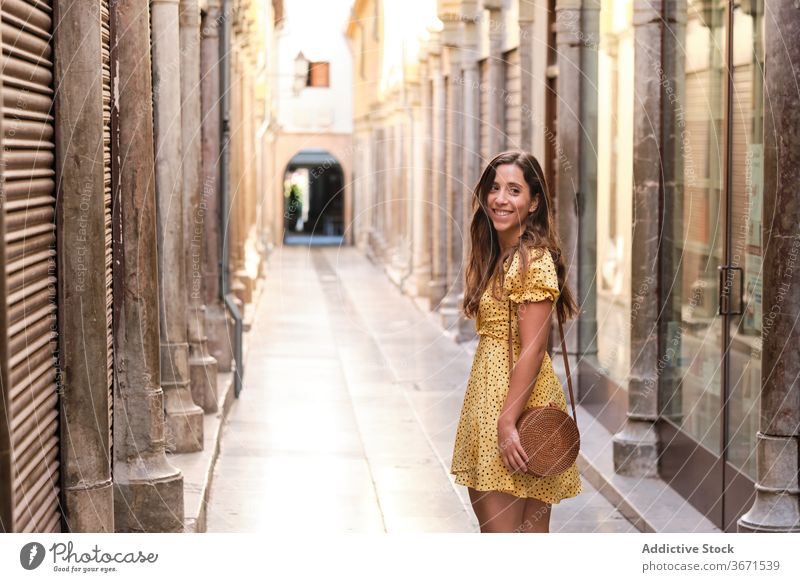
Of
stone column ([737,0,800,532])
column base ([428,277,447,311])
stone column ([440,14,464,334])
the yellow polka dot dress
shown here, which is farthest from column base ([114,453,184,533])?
column base ([428,277,447,311])

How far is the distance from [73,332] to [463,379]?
8.52 meters

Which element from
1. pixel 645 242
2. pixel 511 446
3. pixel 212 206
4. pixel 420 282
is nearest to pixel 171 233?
pixel 645 242

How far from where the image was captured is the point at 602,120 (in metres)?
11.4

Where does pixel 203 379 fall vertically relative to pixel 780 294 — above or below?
below

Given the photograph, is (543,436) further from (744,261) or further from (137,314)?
(744,261)

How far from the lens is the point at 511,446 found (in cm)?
481

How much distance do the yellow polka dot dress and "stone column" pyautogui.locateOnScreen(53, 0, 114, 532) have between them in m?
1.34

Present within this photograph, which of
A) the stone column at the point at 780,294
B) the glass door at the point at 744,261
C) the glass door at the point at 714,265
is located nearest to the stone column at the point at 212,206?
the glass door at the point at 714,265

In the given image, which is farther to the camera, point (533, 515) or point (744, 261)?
point (744, 261)

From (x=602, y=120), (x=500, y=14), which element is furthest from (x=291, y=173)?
(x=602, y=120)

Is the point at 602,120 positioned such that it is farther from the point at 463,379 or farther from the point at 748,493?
the point at 748,493

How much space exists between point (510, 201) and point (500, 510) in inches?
35.3

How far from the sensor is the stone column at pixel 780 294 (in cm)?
652

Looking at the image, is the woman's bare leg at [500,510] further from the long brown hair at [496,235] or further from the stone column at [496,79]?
the stone column at [496,79]
